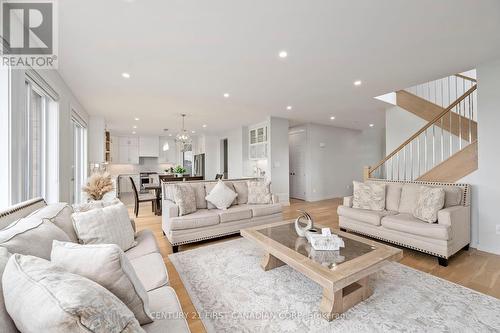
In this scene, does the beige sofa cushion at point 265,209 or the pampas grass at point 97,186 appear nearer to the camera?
the pampas grass at point 97,186

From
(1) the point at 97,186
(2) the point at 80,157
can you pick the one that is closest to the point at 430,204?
(1) the point at 97,186

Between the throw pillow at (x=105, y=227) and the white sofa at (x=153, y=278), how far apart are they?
13cm

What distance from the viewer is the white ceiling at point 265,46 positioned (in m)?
1.88

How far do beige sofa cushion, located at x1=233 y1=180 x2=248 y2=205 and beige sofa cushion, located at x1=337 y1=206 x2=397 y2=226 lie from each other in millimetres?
1650

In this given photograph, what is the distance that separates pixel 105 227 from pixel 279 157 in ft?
15.9

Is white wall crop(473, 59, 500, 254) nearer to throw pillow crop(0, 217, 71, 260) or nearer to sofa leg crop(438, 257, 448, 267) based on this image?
sofa leg crop(438, 257, 448, 267)

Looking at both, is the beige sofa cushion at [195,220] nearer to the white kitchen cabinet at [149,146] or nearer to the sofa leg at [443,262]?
the sofa leg at [443,262]

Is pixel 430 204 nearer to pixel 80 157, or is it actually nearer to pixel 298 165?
pixel 298 165

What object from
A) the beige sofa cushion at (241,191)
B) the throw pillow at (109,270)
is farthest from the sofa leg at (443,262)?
the throw pillow at (109,270)

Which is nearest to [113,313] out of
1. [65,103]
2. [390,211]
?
[390,211]

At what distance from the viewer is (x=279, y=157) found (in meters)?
6.06

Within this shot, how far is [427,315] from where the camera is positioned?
1648 mm

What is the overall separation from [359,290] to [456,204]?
2212 millimetres

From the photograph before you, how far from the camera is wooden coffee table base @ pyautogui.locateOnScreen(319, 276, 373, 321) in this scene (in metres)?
1.61
